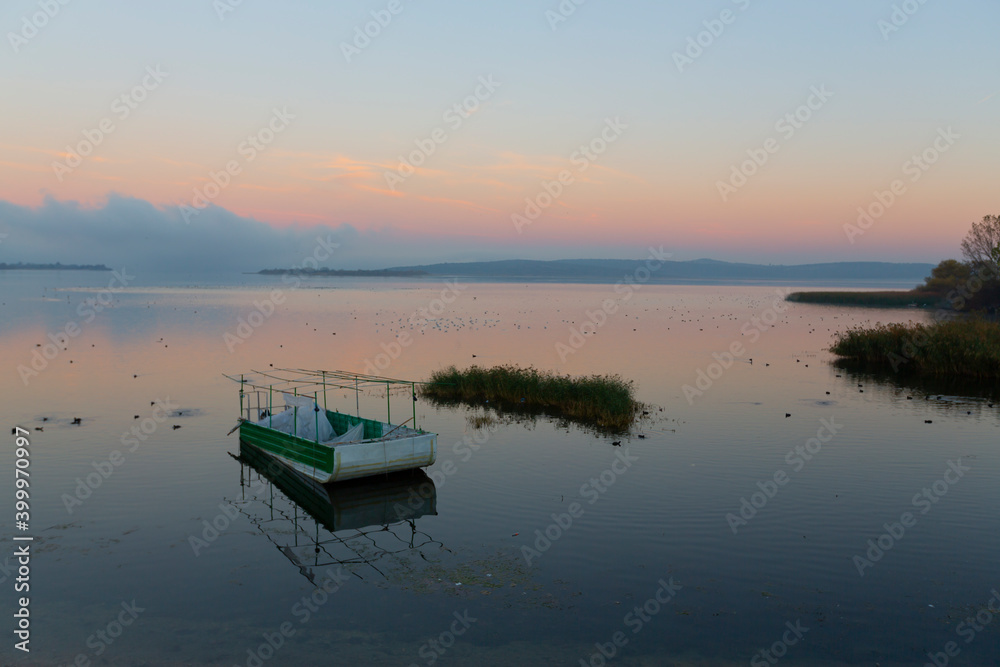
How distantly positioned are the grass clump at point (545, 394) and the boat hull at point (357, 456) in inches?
310

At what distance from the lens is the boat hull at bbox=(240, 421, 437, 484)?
1802 cm

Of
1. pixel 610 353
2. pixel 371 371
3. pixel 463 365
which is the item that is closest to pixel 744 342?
pixel 610 353

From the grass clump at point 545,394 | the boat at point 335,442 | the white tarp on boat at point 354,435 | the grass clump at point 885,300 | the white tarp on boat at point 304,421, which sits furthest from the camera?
the grass clump at point 885,300

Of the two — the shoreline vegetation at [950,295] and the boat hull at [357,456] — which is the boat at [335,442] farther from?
the shoreline vegetation at [950,295]

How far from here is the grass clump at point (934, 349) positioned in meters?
35.3

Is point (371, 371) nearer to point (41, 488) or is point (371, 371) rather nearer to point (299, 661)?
point (41, 488)

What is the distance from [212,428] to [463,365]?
53.3 ft

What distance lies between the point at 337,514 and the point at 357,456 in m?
1.71

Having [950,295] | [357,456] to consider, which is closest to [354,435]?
[357,456]

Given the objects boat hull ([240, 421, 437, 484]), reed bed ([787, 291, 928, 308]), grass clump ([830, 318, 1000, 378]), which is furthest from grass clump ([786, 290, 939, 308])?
boat hull ([240, 421, 437, 484])

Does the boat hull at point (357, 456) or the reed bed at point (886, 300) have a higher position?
the reed bed at point (886, 300)

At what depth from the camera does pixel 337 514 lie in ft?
55.6

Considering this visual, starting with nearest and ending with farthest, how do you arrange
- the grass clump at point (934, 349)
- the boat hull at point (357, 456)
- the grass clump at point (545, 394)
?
the boat hull at point (357, 456)
the grass clump at point (545, 394)
the grass clump at point (934, 349)

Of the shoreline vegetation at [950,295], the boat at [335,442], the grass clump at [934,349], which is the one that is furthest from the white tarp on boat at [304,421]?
the shoreline vegetation at [950,295]
